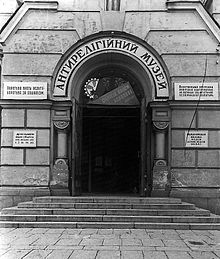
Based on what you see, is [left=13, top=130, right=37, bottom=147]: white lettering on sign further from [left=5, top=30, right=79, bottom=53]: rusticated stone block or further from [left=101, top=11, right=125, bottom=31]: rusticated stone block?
[left=101, top=11, right=125, bottom=31]: rusticated stone block

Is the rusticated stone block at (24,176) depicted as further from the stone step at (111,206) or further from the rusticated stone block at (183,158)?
the rusticated stone block at (183,158)

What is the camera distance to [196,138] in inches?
559

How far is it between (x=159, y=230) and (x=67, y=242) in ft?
9.14

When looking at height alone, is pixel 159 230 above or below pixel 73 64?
below

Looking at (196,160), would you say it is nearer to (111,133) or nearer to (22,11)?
(111,133)

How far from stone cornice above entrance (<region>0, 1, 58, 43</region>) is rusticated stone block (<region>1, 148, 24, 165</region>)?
3821 mm

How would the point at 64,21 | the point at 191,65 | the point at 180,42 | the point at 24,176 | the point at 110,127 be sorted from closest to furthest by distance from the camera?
the point at 24,176 < the point at 191,65 < the point at 180,42 < the point at 64,21 < the point at 110,127

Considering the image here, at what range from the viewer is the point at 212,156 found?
1412 cm

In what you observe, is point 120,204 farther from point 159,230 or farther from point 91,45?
point 91,45

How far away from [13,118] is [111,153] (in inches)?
212

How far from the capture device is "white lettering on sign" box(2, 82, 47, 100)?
1428 cm

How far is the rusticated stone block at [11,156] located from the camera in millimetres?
14109

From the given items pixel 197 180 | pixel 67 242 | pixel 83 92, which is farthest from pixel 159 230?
pixel 83 92

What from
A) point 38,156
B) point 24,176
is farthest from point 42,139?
point 24,176
